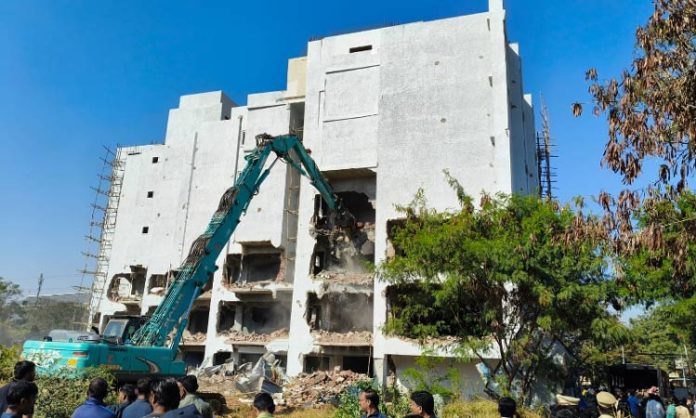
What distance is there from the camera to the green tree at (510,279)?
15.2 meters

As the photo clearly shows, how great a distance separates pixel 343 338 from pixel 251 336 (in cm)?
640

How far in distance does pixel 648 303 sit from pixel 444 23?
17.2m

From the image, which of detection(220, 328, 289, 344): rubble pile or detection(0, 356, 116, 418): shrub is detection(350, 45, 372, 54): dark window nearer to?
detection(220, 328, 289, 344): rubble pile

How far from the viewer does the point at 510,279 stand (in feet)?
49.8

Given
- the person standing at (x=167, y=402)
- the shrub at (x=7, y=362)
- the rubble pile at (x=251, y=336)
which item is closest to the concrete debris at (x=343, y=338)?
the rubble pile at (x=251, y=336)

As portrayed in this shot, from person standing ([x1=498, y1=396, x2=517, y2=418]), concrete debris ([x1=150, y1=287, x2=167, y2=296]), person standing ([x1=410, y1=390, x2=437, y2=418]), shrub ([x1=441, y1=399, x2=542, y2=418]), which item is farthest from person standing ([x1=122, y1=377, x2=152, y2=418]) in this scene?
concrete debris ([x1=150, y1=287, x2=167, y2=296])

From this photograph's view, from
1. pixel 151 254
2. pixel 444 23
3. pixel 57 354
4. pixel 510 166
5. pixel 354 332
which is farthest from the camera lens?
pixel 151 254

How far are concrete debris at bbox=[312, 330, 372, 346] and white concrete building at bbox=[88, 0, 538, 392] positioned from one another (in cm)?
7

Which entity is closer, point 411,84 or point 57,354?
point 57,354

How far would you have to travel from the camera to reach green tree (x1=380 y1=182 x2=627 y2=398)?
15.2 m

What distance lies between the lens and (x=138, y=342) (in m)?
15.8

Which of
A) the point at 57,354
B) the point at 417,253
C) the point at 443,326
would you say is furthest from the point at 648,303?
the point at 57,354

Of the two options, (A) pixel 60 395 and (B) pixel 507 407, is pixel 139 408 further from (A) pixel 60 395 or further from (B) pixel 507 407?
(A) pixel 60 395

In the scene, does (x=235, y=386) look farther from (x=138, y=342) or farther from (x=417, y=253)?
(x=417, y=253)
